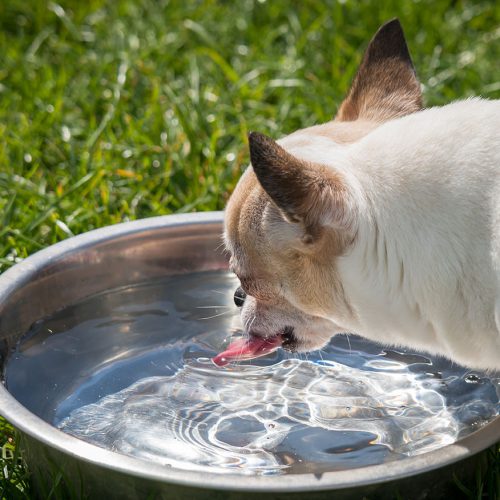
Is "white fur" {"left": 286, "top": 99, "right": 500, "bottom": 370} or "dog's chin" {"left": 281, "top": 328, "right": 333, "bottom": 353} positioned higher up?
"white fur" {"left": 286, "top": 99, "right": 500, "bottom": 370}

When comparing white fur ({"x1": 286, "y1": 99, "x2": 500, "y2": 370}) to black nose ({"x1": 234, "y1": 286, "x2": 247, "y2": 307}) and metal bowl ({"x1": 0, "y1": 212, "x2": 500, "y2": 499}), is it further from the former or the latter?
black nose ({"x1": 234, "y1": 286, "x2": 247, "y2": 307})

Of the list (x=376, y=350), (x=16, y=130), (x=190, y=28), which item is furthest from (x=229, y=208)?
(x=190, y=28)

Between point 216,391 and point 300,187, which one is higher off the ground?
point 300,187

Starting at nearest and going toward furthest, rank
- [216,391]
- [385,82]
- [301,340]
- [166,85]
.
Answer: [301,340]
[385,82]
[216,391]
[166,85]

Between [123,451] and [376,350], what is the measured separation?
117cm

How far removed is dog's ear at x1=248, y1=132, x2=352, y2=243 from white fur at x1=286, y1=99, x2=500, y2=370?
0.24 ft

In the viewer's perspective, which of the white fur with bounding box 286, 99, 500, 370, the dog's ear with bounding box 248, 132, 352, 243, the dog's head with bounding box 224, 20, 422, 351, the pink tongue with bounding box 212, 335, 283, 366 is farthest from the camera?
the pink tongue with bounding box 212, 335, 283, 366

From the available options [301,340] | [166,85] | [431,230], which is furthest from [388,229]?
[166,85]

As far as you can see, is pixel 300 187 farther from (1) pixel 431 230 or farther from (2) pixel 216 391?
(2) pixel 216 391

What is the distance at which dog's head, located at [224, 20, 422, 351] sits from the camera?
8.36 ft

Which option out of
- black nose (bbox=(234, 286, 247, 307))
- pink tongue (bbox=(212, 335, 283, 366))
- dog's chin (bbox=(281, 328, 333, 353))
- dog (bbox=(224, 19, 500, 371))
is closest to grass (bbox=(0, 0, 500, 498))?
pink tongue (bbox=(212, 335, 283, 366))

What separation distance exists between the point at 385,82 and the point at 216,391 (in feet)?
4.09

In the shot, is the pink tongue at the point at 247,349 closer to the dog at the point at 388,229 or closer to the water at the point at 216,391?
the water at the point at 216,391

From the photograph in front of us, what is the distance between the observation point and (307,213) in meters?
2.60
